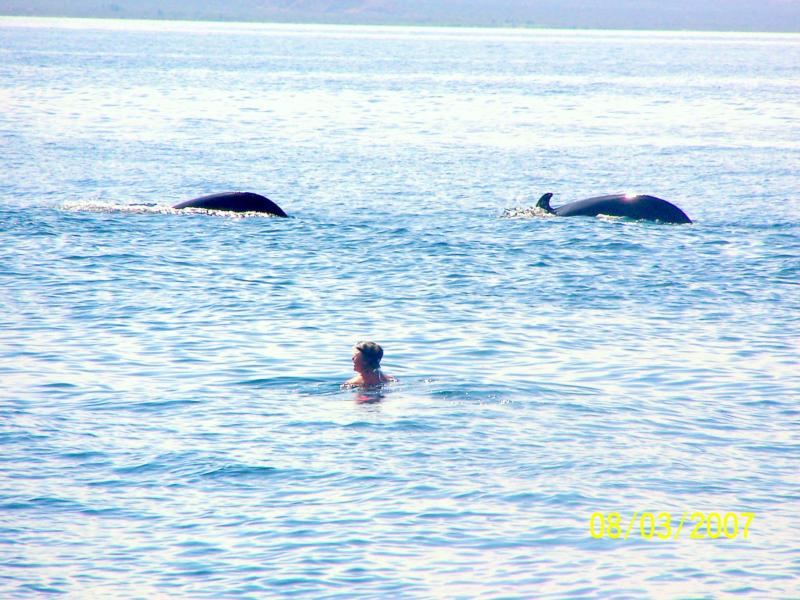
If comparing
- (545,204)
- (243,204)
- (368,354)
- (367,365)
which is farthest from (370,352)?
(545,204)

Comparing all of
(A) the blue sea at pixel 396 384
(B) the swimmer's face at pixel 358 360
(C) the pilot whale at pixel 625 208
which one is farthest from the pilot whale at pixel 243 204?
(B) the swimmer's face at pixel 358 360

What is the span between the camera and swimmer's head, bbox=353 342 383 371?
16.1 metres

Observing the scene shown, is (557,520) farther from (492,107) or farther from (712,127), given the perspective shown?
(492,107)

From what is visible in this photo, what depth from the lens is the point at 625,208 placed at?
101ft

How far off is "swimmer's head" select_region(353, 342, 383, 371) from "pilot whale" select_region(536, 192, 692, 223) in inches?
596

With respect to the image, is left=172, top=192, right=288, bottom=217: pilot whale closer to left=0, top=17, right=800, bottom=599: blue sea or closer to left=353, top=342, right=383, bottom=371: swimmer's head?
left=0, top=17, right=800, bottom=599: blue sea

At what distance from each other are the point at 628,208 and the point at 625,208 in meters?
0.08

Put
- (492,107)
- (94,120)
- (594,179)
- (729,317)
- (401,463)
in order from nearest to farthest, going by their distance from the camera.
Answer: (401,463) < (729,317) < (594,179) < (94,120) < (492,107)

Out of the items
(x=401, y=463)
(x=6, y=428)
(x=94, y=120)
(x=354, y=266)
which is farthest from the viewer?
(x=94, y=120)

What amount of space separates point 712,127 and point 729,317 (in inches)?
1708

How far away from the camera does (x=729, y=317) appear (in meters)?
21.1

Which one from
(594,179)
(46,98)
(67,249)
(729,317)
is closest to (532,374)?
(729,317)
